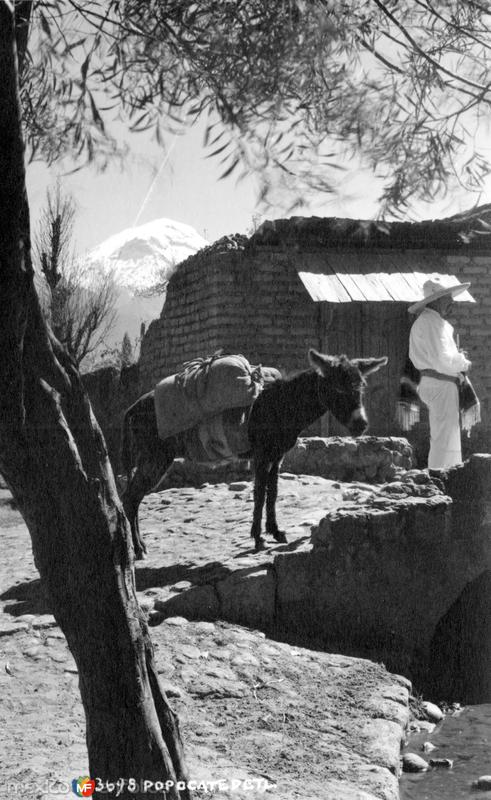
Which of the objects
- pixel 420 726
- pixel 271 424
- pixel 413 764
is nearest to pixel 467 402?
pixel 271 424

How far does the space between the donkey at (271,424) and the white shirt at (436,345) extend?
124cm

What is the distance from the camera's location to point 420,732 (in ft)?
18.1

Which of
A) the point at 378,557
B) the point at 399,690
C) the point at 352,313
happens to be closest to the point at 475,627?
the point at 378,557

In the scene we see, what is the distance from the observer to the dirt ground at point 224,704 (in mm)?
3939

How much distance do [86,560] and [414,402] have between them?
6503 mm

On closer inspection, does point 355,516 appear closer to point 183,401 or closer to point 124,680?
point 183,401

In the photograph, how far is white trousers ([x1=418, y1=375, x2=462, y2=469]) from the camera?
Answer: 8.55m

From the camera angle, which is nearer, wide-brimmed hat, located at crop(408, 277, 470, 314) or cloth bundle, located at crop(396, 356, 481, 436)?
wide-brimmed hat, located at crop(408, 277, 470, 314)

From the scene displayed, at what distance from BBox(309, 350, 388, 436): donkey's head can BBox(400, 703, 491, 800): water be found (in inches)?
89.4

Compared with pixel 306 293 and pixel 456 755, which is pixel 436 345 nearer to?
pixel 456 755

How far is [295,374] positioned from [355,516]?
4.56 ft

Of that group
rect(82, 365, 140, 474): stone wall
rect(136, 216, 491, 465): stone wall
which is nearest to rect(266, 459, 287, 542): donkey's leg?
rect(136, 216, 491, 465): stone wall

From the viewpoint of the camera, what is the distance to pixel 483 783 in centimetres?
470

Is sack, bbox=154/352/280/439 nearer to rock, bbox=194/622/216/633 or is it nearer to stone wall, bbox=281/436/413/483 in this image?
rock, bbox=194/622/216/633
